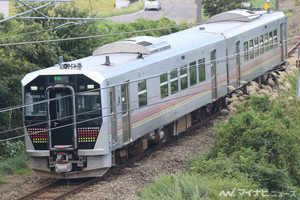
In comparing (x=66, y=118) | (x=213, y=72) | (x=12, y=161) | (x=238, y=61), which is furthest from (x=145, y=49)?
(x=238, y=61)

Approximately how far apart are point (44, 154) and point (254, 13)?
14.7 m

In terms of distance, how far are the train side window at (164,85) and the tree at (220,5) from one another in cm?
2390

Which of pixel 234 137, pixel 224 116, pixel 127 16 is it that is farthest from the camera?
pixel 127 16

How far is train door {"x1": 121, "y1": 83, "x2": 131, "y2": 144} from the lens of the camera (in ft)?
44.2

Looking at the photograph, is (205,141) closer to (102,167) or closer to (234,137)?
(234,137)

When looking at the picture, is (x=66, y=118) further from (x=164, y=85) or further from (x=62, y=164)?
(x=164, y=85)

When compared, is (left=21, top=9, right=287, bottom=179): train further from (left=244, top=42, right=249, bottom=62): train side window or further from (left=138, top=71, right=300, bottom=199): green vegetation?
(left=138, top=71, right=300, bottom=199): green vegetation

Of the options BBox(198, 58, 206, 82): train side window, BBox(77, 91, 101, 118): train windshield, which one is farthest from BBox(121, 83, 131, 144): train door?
BBox(198, 58, 206, 82): train side window

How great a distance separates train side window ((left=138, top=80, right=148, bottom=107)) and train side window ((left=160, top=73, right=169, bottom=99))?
952 mm

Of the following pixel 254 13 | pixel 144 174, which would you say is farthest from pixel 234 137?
pixel 254 13

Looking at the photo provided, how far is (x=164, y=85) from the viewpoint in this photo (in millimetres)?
15570

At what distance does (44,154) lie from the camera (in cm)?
1278

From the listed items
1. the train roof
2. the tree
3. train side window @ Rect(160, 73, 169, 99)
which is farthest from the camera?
the tree

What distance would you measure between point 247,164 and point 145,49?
5.20 m
